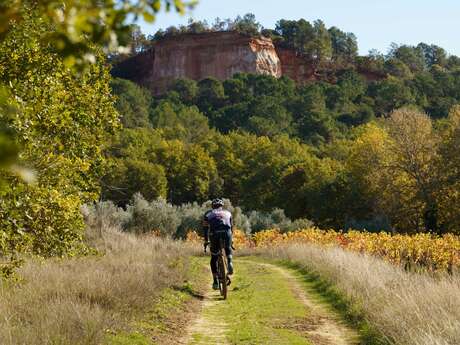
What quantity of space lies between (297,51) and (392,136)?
11095 centimetres

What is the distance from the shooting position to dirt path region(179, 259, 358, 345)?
8.53 metres

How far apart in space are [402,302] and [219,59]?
140883mm

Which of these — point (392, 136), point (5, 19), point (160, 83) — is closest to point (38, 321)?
point (5, 19)

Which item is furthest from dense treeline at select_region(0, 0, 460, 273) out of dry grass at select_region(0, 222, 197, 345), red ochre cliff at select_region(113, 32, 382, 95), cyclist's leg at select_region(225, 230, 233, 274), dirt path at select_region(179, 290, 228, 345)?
red ochre cliff at select_region(113, 32, 382, 95)

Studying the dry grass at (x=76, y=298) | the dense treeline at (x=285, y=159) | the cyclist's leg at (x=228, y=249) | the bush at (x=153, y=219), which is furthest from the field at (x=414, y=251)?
the bush at (x=153, y=219)

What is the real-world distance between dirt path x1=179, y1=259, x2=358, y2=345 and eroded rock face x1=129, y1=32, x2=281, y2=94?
435ft

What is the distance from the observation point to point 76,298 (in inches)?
352

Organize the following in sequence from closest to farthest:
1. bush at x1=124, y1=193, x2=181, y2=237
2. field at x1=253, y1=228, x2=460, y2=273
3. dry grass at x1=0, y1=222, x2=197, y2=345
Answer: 1. dry grass at x1=0, y1=222, x2=197, y2=345
2. field at x1=253, y1=228, x2=460, y2=273
3. bush at x1=124, y1=193, x2=181, y2=237

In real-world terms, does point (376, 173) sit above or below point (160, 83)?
below

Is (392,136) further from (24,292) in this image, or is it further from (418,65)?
(418,65)

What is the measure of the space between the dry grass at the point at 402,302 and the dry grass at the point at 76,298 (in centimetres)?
353

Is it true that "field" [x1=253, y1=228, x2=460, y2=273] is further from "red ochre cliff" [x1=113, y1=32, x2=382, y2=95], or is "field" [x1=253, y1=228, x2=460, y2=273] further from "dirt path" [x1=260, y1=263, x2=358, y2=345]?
"red ochre cliff" [x1=113, y1=32, x2=382, y2=95]

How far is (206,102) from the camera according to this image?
12125cm

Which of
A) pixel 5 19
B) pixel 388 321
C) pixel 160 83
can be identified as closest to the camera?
pixel 5 19
